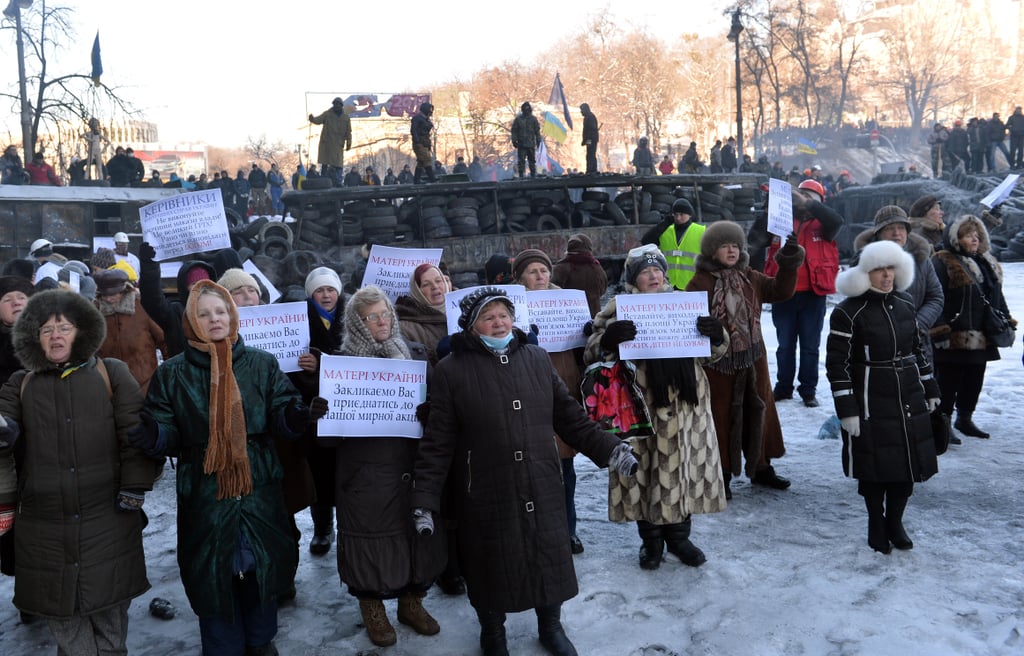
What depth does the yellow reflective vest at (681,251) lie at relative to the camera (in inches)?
311

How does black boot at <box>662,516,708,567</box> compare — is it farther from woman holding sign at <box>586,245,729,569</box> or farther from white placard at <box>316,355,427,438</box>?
white placard at <box>316,355,427,438</box>

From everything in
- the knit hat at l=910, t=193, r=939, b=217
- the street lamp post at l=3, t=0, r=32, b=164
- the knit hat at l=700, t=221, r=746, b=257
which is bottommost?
the knit hat at l=700, t=221, r=746, b=257

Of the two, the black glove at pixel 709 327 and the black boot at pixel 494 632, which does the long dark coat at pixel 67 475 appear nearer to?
the black boot at pixel 494 632

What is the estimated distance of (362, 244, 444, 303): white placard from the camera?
5312mm

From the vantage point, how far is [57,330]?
10.7ft

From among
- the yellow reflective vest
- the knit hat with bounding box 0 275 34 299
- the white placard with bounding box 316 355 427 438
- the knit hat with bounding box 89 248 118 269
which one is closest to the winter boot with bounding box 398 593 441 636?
the white placard with bounding box 316 355 427 438

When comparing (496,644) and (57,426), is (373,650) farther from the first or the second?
(57,426)

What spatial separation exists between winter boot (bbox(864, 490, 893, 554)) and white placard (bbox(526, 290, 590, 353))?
5.65 ft

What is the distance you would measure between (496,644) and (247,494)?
121 cm

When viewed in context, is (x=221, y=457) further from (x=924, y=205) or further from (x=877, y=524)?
(x=924, y=205)

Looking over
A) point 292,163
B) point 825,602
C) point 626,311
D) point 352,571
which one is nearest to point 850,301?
point 626,311

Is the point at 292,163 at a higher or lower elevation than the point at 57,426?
higher

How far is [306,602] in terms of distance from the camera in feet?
13.7

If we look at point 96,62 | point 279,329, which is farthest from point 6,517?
point 96,62
